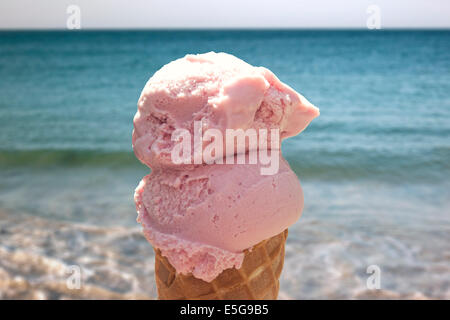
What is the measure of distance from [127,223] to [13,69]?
17433 mm

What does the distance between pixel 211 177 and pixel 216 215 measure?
0.51 feet

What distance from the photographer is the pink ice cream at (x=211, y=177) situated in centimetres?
157

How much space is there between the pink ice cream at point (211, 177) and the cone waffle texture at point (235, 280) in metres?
0.07

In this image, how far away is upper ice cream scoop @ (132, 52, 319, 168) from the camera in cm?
155

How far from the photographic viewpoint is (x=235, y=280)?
167cm

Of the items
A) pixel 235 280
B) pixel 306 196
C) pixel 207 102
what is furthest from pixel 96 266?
pixel 306 196

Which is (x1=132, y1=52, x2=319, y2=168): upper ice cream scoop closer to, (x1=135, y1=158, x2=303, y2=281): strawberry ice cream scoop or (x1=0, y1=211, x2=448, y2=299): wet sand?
(x1=135, y1=158, x2=303, y2=281): strawberry ice cream scoop

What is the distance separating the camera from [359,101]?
10.2 m

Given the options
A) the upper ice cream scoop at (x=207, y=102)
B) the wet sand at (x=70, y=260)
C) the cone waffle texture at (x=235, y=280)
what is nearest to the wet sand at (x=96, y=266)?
the wet sand at (x=70, y=260)

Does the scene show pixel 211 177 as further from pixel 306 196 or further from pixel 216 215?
pixel 306 196

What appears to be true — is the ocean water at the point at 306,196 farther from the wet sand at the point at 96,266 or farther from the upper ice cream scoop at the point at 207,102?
the upper ice cream scoop at the point at 207,102

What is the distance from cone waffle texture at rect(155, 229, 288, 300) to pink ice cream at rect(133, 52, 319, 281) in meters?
0.07

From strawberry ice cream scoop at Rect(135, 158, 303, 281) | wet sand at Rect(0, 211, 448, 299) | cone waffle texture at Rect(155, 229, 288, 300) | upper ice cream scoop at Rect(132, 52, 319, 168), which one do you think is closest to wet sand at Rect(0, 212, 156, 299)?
wet sand at Rect(0, 211, 448, 299)

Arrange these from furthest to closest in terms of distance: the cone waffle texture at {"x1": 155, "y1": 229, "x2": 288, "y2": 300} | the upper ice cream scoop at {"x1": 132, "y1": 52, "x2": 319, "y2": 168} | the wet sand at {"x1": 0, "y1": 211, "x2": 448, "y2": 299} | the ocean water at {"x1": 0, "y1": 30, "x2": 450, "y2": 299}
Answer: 1. the ocean water at {"x1": 0, "y1": 30, "x2": 450, "y2": 299}
2. the wet sand at {"x1": 0, "y1": 211, "x2": 448, "y2": 299}
3. the cone waffle texture at {"x1": 155, "y1": 229, "x2": 288, "y2": 300}
4. the upper ice cream scoop at {"x1": 132, "y1": 52, "x2": 319, "y2": 168}
